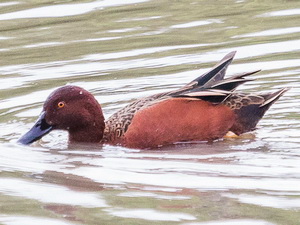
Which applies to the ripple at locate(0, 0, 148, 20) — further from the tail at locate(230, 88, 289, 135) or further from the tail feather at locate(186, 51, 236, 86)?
the tail at locate(230, 88, 289, 135)

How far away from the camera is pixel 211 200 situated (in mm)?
7012

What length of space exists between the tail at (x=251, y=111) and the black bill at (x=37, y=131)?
1.88 metres

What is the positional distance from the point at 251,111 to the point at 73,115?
181 cm

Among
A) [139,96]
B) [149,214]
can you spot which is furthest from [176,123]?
[149,214]

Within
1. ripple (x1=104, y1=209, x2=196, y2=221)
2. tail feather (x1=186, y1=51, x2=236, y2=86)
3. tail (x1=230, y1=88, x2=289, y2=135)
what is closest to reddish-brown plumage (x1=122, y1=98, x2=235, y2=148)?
tail (x1=230, y1=88, x2=289, y2=135)

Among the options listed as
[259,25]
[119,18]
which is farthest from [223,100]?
[119,18]

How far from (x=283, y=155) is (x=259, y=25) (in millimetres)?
4889

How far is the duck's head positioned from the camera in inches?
374

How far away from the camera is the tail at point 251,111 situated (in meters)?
9.73

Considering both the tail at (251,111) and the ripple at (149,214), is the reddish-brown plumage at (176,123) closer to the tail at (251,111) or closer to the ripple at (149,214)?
the tail at (251,111)

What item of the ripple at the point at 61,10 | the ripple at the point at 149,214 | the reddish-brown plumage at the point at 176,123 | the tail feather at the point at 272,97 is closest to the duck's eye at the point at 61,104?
the reddish-brown plumage at the point at 176,123

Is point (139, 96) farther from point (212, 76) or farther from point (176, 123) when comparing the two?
point (176, 123)

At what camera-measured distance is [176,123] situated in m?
9.41

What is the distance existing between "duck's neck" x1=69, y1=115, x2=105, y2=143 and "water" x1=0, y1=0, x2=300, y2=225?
0.65ft
